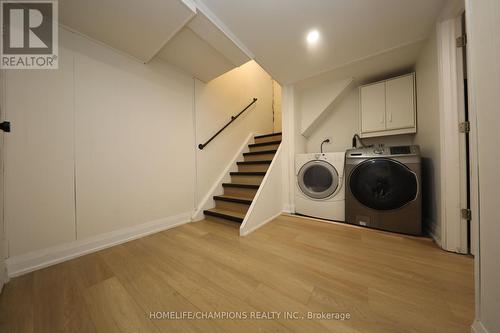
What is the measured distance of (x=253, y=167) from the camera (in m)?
2.76

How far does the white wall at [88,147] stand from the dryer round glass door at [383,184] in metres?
2.16

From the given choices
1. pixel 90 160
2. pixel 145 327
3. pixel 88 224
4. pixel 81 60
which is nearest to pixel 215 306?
pixel 145 327

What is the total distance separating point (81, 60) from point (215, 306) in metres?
2.17

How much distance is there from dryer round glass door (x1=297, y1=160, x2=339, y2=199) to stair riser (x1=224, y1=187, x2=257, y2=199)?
2.26ft

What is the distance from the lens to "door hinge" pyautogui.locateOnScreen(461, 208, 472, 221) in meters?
1.23

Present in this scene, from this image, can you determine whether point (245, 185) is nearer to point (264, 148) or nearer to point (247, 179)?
point (247, 179)

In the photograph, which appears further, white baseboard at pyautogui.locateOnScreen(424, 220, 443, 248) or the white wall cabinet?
the white wall cabinet

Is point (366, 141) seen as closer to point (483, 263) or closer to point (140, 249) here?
point (483, 263)

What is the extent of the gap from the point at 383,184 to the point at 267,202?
127 centimetres

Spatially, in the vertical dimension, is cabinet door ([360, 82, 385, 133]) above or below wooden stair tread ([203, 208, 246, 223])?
above

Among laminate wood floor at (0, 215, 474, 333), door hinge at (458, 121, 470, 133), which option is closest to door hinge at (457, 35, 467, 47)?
door hinge at (458, 121, 470, 133)

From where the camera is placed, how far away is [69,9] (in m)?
1.20

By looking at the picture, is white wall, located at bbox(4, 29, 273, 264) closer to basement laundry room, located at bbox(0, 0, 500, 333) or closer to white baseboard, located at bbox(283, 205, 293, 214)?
basement laundry room, located at bbox(0, 0, 500, 333)

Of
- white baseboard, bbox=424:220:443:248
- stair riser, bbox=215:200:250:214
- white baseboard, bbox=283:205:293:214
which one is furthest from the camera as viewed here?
white baseboard, bbox=283:205:293:214
